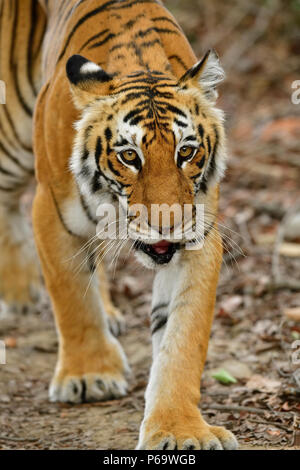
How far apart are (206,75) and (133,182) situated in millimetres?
640

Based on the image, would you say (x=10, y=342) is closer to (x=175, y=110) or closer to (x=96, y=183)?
(x=96, y=183)

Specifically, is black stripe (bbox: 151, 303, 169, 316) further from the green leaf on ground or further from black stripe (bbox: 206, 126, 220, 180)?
the green leaf on ground

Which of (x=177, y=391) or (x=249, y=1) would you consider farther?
(x=249, y=1)

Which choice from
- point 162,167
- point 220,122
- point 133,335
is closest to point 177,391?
point 162,167

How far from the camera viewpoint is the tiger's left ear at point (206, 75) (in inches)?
138

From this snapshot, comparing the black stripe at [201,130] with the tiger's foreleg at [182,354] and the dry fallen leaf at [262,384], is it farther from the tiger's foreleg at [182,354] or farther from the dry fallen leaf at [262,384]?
the dry fallen leaf at [262,384]

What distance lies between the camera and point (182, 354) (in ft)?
11.2

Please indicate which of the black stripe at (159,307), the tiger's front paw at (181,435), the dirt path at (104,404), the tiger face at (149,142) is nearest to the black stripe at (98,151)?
the tiger face at (149,142)

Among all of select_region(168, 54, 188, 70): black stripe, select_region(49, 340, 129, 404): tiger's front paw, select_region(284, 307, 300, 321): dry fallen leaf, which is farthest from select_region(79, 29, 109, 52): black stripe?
select_region(284, 307, 300, 321): dry fallen leaf

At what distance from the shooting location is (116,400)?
14.0 feet

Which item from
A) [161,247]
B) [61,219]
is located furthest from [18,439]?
[161,247]

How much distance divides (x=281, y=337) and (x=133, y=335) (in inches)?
44.6
